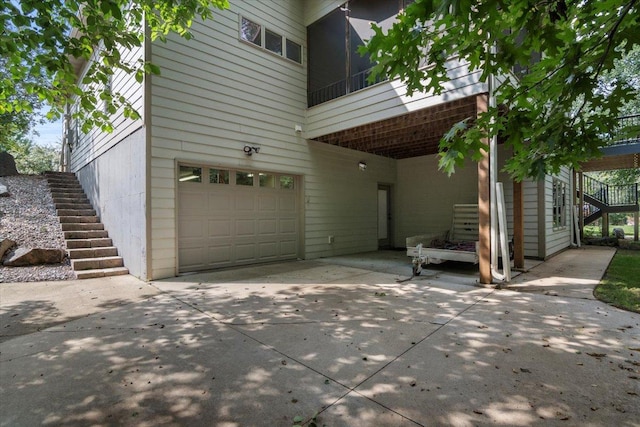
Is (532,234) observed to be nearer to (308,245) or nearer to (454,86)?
(454,86)

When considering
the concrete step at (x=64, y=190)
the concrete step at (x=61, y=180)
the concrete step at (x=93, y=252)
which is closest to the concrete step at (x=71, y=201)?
the concrete step at (x=64, y=190)

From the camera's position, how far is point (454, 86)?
5.17 m

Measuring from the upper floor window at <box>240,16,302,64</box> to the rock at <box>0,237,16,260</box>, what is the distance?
6.08 metres

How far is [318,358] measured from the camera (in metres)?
2.51

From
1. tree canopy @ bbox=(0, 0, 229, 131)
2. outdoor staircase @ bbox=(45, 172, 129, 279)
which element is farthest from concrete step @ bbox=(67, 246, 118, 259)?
tree canopy @ bbox=(0, 0, 229, 131)

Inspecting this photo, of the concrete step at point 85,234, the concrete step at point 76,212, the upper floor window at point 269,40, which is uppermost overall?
the upper floor window at point 269,40

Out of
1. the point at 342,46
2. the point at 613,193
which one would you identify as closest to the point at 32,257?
the point at 342,46

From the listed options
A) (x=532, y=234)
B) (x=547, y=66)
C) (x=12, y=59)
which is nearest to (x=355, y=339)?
(x=547, y=66)

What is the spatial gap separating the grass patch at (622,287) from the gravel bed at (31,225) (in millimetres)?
8245

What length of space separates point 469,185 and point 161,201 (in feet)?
25.0

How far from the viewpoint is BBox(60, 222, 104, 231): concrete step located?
6.70m

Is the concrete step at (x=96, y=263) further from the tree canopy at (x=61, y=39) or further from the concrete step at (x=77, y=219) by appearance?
the tree canopy at (x=61, y=39)

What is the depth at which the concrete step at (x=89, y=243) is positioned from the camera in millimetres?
6155

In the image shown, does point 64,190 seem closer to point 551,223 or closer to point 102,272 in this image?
point 102,272
